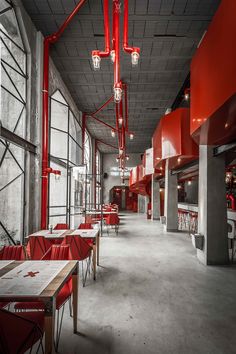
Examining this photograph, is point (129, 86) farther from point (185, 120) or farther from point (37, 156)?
point (37, 156)

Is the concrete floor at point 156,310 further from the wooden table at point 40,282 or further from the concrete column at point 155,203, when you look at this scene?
the concrete column at point 155,203

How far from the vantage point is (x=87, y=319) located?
109 inches

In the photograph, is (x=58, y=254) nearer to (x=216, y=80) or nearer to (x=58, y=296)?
(x=58, y=296)

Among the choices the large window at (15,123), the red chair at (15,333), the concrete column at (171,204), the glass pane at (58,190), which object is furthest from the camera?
the concrete column at (171,204)

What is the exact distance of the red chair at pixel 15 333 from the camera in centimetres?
137

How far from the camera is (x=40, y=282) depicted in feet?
6.60

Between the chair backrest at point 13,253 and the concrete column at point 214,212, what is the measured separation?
403 centimetres

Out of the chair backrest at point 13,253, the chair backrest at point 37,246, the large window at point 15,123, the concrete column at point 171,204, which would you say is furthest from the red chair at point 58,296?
the concrete column at point 171,204

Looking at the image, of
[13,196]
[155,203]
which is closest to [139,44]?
[13,196]

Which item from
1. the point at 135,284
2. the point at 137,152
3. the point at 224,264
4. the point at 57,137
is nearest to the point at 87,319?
the point at 135,284

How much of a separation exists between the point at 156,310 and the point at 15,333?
2.10m

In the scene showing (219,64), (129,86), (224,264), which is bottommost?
(224,264)

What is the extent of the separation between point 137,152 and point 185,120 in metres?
16.2

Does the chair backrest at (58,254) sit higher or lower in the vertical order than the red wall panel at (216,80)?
lower
